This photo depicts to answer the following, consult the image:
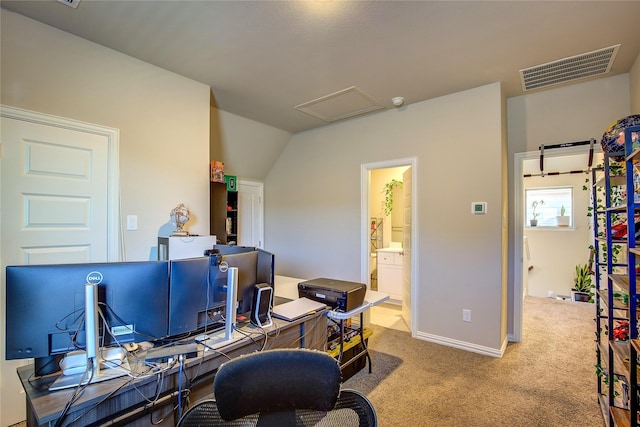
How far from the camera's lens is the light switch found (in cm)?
252

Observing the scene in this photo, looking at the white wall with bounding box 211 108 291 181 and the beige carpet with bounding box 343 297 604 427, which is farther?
the white wall with bounding box 211 108 291 181

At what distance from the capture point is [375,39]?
2.25m

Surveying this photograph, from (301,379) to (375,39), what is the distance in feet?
7.71

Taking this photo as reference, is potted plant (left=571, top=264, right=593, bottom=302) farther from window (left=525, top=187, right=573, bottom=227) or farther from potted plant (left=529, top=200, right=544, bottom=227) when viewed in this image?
potted plant (left=529, top=200, right=544, bottom=227)

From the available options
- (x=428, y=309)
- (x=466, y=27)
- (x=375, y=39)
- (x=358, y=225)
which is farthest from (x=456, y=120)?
(x=428, y=309)

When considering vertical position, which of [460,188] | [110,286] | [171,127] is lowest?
[110,286]

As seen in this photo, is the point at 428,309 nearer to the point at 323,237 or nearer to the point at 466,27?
the point at 323,237

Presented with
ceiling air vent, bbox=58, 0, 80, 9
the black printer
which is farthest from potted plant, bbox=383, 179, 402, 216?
ceiling air vent, bbox=58, 0, 80, 9

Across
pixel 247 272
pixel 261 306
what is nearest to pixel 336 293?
pixel 261 306

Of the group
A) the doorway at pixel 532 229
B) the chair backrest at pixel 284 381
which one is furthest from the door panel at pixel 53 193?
the doorway at pixel 532 229

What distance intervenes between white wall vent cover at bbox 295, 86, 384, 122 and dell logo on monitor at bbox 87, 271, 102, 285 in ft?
8.96

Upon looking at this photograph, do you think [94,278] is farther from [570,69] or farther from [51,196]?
[570,69]

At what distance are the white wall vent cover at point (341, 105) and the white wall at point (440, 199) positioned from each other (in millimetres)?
228

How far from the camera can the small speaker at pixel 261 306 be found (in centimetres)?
172
